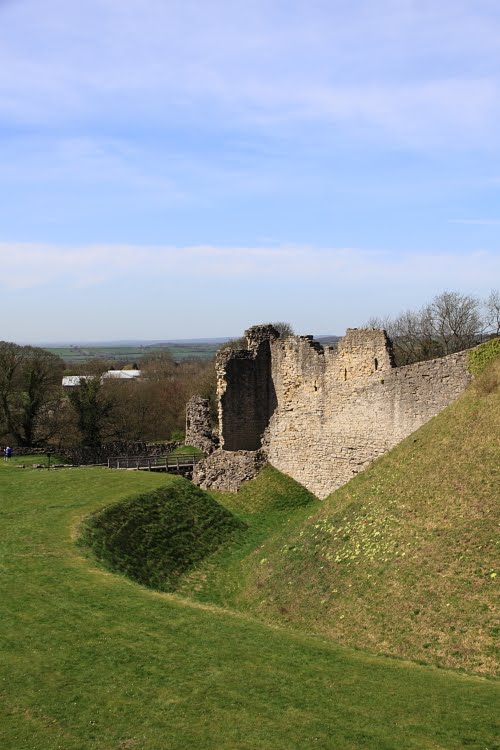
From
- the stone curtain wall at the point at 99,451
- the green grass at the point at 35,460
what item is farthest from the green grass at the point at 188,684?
the stone curtain wall at the point at 99,451

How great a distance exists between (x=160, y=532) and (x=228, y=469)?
10119 millimetres

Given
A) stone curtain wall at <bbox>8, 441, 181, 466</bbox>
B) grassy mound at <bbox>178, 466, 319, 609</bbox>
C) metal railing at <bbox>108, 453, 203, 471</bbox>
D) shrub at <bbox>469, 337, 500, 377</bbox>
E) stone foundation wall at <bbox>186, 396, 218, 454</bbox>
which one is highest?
shrub at <bbox>469, 337, 500, 377</bbox>

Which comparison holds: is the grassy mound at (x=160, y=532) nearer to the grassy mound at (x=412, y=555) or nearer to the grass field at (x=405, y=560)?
the grass field at (x=405, y=560)

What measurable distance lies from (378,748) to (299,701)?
1.95 meters

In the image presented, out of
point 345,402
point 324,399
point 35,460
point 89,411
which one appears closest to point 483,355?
point 345,402

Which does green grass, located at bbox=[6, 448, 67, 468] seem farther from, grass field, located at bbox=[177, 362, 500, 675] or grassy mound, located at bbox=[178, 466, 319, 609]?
grass field, located at bbox=[177, 362, 500, 675]

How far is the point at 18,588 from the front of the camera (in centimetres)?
1858

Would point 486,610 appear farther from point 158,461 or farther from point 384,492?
point 158,461

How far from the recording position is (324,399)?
3180cm

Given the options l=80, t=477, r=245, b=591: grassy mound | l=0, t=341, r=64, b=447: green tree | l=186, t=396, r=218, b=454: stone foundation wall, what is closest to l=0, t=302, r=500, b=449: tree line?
l=0, t=341, r=64, b=447: green tree

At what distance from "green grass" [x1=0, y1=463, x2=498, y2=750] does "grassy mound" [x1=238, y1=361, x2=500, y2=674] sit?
46.4 inches

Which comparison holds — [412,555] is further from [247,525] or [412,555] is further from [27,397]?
[27,397]

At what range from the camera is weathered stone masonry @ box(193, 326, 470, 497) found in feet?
88.6

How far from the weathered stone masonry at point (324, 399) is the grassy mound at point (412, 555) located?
2526mm
